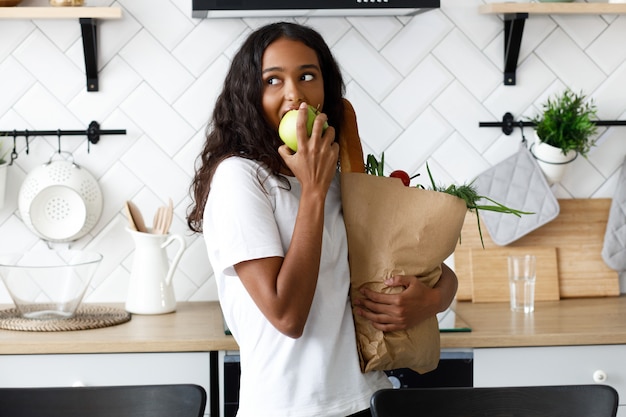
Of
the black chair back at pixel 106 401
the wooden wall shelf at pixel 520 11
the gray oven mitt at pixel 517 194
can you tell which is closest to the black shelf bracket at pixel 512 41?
the wooden wall shelf at pixel 520 11

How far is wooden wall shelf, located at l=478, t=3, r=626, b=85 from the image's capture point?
7.86 ft

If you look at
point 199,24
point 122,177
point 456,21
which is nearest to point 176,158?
point 122,177

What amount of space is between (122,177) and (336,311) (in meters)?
1.21

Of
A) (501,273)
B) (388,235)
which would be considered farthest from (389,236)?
(501,273)

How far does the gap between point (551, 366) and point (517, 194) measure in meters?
0.60

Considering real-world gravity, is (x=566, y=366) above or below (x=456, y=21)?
below

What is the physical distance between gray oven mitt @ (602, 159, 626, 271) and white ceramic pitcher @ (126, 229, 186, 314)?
3.97ft

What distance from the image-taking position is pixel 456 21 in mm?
2561

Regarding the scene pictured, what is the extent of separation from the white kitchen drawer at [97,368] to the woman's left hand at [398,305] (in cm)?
68

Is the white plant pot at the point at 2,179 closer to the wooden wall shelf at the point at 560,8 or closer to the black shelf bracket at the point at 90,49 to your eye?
the black shelf bracket at the point at 90,49

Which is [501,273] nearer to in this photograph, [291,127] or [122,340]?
[122,340]

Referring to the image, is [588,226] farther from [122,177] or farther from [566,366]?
[122,177]

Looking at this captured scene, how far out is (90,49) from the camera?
7.90 feet

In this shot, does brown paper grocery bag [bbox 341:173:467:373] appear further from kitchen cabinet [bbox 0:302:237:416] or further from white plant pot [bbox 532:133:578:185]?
white plant pot [bbox 532:133:578:185]
